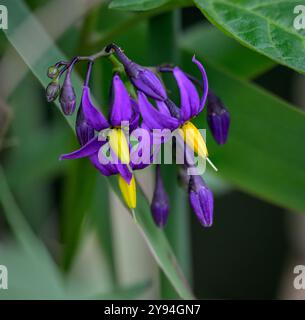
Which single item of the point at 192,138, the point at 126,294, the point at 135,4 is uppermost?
the point at 135,4

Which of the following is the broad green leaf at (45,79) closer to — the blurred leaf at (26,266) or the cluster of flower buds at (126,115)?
the cluster of flower buds at (126,115)

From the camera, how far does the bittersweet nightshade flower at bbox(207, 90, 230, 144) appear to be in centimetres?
66

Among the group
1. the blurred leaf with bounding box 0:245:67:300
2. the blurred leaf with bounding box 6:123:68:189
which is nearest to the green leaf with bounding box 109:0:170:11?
the blurred leaf with bounding box 0:245:67:300

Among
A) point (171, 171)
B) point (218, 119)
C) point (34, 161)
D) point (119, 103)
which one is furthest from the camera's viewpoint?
point (34, 161)

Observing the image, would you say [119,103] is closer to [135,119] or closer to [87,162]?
[135,119]

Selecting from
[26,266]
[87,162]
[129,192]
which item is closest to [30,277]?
[26,266]

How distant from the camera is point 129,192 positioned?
0.59 m

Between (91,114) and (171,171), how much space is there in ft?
0.73

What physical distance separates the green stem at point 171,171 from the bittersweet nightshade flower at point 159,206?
0.24 feet

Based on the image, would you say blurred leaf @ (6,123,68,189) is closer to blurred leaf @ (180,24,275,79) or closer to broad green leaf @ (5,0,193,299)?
blurred leaf @ (180,24,275,79)

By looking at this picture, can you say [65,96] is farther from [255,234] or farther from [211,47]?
[255,234]

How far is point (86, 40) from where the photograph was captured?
747 millimetres
